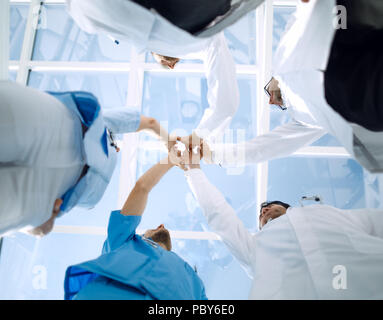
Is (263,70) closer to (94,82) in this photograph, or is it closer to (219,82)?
(219,82)

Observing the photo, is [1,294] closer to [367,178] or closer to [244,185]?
[244,185]

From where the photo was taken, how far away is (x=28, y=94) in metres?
0.77

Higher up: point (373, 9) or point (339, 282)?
point (373, 9)

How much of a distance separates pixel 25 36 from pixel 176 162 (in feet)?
6.82

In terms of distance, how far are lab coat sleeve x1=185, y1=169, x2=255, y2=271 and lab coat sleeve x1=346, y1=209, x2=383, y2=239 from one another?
55 cm

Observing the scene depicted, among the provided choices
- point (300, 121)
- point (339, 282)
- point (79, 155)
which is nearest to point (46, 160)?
point (79, 155)

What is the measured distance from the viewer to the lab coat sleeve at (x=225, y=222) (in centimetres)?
150

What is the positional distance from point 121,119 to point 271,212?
Answer: 46.7 inches

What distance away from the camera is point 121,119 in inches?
49.9

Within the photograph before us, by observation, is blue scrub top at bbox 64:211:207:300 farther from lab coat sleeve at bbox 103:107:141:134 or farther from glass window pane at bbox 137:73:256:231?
glass window pane at bbox 137:73:256:231

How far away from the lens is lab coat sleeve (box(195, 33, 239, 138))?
57.8 inches

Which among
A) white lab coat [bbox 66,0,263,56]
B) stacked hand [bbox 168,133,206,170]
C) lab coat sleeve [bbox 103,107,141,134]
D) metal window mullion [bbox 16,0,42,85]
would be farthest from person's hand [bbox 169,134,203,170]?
metal window mullion [bbox 16,0,42,85]

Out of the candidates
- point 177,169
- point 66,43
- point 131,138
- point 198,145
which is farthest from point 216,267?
point 66,43

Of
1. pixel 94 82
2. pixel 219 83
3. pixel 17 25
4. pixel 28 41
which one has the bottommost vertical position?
pixel 219 83
